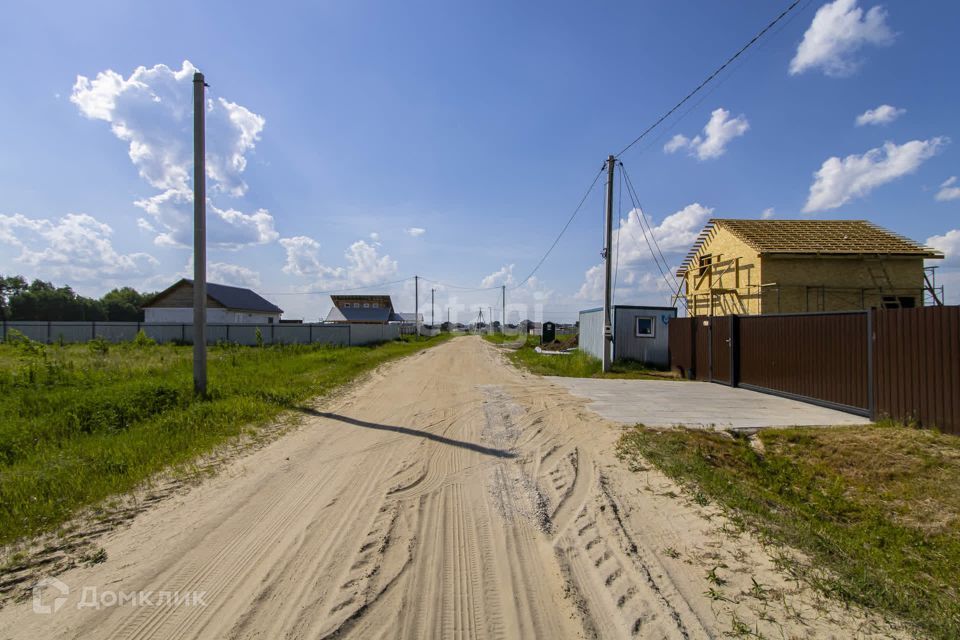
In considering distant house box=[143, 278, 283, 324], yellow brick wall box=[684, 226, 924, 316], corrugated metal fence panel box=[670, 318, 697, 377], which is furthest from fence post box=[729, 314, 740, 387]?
distant house box=[143, 278, 283, 324]

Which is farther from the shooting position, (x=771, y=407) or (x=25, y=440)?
(x=771, y=407)

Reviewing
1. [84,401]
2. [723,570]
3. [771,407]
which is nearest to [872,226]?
[771,407]

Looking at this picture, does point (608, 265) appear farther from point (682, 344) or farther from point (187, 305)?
point (187, 305)

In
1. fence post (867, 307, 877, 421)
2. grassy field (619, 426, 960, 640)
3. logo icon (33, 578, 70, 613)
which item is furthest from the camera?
fence post (867, 307, 877, 421)

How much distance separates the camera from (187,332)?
34.4 metres

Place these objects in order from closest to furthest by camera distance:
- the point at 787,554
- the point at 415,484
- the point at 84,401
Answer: the point at 787,554 < the point at 415,484 < the point at 84,401

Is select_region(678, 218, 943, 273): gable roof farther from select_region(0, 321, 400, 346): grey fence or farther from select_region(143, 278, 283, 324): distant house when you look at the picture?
select_region(143, 278, 283, 324): distant house

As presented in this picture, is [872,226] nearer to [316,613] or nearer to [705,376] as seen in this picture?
[705,376]

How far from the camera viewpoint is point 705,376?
49.6 feet

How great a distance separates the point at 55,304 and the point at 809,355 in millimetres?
83423

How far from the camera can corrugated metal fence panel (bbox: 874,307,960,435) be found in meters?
6.78

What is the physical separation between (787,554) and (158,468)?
653 centimetres

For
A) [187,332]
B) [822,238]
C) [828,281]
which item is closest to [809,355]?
[828,281]

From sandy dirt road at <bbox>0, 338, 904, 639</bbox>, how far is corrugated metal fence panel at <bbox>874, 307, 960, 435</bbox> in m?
5.04
